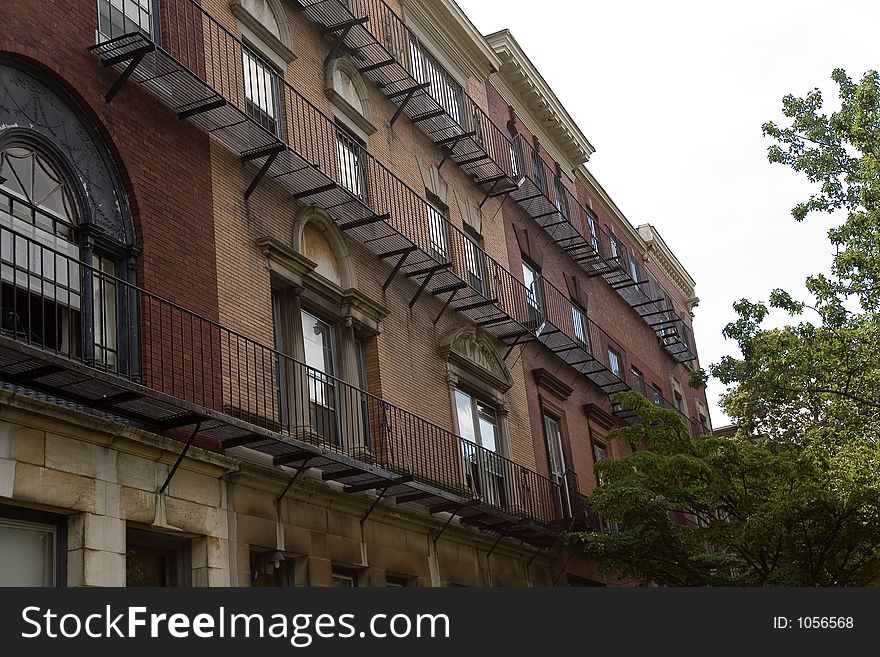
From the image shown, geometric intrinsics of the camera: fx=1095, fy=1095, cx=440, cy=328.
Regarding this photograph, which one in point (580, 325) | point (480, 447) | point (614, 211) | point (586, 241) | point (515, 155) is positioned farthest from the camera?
point (614, 211)

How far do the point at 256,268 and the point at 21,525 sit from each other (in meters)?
5.50

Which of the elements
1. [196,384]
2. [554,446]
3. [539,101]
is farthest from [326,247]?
[539,101]

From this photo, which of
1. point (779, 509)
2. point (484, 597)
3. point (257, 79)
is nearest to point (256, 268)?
point (257, 79)

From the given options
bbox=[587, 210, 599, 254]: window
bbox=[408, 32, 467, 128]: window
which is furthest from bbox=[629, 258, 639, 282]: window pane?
bbox=[408, 32, 467, 128]: window

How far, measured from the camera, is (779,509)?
17.5m

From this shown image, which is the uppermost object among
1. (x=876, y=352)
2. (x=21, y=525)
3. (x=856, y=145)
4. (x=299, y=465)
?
(x=856, y=145)

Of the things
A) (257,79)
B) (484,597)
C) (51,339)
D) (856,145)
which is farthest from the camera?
(856,145)

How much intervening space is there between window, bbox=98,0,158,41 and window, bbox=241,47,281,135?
6.37 feet

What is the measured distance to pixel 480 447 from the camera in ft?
61.3

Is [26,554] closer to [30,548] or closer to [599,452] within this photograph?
[30,548]

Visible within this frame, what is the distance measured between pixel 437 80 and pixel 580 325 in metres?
8.63

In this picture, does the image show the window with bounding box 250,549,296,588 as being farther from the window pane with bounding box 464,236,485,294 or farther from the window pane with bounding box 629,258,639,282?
the window pane with bounding box 629,258,639,282

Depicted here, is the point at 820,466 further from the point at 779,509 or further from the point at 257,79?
the point at 257,79

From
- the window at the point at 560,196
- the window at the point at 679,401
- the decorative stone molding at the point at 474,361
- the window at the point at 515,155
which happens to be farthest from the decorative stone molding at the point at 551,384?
the window at the point at 679,401
